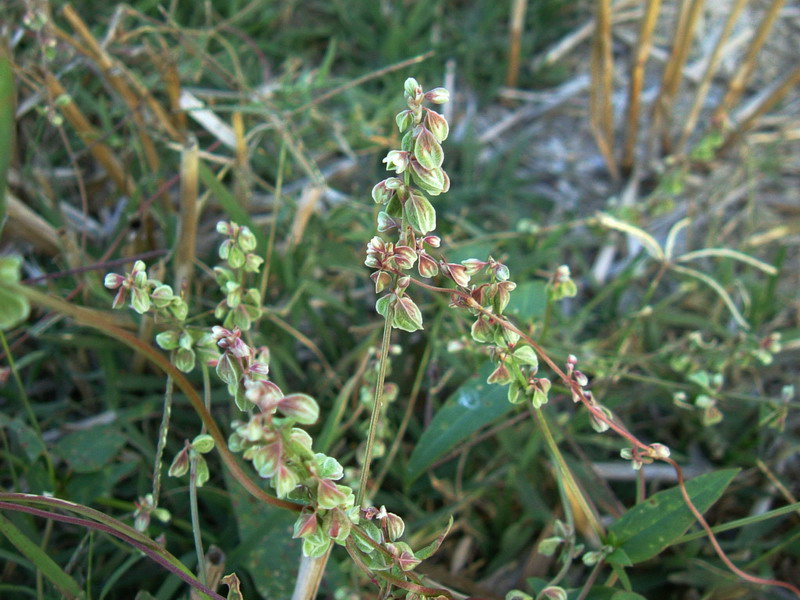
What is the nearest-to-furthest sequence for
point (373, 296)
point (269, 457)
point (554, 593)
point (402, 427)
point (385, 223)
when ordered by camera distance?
point (269, 457), point (385, 223), point (554, 593), point (402, 427), point (373, 296)

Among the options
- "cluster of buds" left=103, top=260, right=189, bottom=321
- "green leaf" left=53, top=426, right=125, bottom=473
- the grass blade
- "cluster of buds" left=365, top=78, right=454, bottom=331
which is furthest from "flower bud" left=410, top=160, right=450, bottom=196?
the grass blade

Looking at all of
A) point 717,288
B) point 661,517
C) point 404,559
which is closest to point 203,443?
point 404,559

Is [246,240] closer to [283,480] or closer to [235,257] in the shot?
[235,257]

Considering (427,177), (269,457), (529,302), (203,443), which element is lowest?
(529,302)

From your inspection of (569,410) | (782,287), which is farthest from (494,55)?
(569,410)

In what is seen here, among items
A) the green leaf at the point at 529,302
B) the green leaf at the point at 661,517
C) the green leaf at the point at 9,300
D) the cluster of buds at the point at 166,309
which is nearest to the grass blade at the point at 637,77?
the green leaf at the point at 529,302

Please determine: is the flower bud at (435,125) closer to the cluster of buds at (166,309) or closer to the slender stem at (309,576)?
the cluster of buds at (166,309)

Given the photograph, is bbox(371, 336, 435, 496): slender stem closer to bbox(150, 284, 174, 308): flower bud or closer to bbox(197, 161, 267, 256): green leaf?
bbox(197, 161, 267, 256): green leaf

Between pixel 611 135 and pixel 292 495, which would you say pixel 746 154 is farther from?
pixel 292 495
